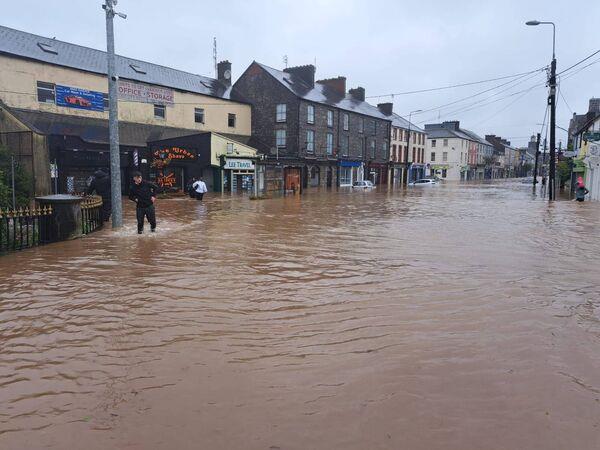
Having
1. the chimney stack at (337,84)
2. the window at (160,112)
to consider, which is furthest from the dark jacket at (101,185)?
the chimney stack at (337,84)

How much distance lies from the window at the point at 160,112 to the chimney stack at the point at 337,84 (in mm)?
24202

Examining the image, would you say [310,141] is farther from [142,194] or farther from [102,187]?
[142,194]

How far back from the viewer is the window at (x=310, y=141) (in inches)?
1739

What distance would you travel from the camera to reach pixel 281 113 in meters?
42.3

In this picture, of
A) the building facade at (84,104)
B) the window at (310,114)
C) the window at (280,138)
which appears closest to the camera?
the building facade at (84,104)

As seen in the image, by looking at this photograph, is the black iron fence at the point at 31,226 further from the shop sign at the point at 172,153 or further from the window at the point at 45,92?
the shop sign at the point at 172,153

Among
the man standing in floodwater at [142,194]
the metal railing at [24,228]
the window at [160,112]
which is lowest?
the metal railing at [24,228]

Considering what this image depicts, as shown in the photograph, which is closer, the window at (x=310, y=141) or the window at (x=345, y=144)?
the window at (x=310, y=141)

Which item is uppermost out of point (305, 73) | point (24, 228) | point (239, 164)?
point (305, 73)

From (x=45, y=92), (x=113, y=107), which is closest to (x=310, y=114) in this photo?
(x=45, y=92)

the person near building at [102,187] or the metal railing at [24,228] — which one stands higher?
the person near building at [102,187]

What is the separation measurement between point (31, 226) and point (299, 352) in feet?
28.3

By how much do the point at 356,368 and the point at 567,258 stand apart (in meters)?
6.63

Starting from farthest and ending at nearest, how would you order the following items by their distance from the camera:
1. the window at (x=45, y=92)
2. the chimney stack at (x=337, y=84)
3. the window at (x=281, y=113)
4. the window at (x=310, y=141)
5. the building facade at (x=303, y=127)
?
the chimney stack at (x=337, y=84), the window at (x=310, y=141), the window at (x=281, y=113), the building facade at (x=303, y=127), the window at (x=45, y=92)
